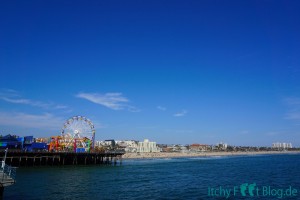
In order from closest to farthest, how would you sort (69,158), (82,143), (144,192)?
(144,192), (69,158), (82,143)

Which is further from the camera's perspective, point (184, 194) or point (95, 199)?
point (184, 194)

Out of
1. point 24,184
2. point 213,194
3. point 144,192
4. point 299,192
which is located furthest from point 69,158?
point 299,192

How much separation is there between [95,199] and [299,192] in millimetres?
23545

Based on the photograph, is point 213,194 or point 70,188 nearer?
point 213,194

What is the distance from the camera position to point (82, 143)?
8262cm

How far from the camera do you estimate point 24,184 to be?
3562cm

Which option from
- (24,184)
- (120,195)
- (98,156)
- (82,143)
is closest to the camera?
(120,195)

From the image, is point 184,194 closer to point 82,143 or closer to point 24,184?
point 24,184

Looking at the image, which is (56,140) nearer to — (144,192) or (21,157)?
(21,157)

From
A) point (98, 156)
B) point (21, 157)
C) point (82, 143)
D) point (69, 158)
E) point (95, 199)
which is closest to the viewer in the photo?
point (95, 199)

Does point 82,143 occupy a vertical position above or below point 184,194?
above

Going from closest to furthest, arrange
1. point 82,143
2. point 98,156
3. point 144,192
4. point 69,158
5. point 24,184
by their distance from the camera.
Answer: point 144,192
point 24,184
point 69,158
point 98,156
point 82,143

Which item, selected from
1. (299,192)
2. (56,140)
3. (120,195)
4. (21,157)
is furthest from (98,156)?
(299,192)

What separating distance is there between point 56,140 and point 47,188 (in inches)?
1955
